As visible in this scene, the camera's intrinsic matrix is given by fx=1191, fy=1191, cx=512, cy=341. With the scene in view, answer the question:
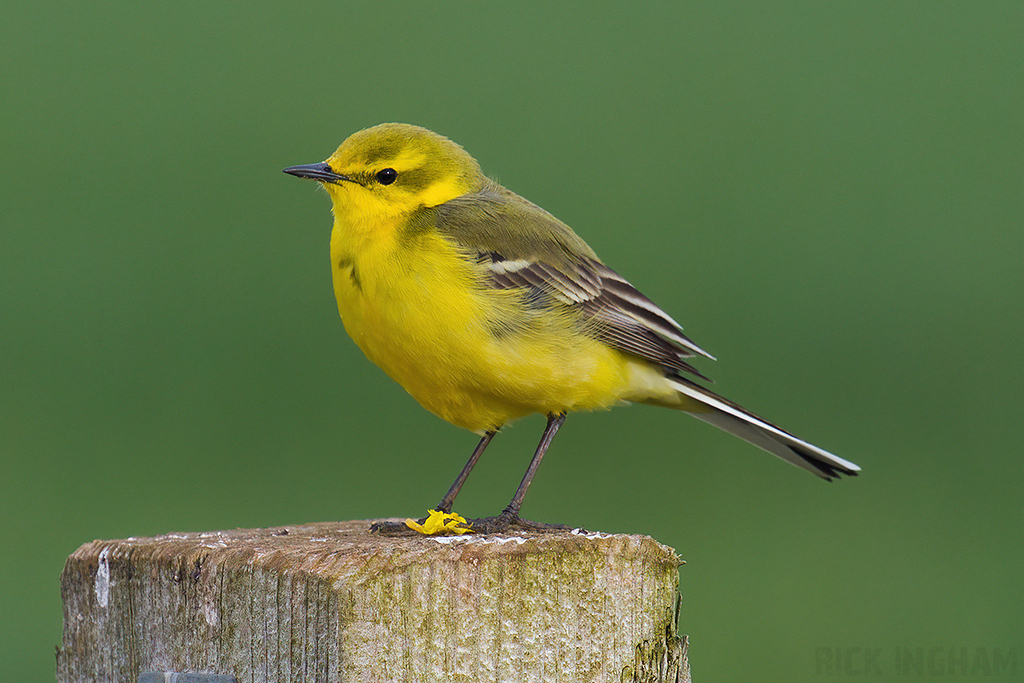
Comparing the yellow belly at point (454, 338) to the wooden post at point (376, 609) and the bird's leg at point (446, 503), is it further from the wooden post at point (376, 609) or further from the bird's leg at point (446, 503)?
the wooden post at point (376, 609)

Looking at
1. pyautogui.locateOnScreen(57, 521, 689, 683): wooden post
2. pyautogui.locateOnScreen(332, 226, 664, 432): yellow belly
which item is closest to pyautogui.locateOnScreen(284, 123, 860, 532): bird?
pyautogui.locateOnScreen(332, 226, 664, 432): yellow belly

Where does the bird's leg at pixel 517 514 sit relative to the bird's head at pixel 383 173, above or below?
below

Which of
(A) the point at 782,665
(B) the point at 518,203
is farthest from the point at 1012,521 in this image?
(B) the point at 518,203

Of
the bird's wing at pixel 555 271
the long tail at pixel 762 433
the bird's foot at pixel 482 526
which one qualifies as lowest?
the bird's foot at pixel 482 526

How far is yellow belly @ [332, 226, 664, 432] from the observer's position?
424cm

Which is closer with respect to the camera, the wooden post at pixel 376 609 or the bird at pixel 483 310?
the wooden post at pixel 376 609

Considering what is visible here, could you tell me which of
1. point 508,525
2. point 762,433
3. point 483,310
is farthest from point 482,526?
point 762,433

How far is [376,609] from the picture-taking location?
2682mm

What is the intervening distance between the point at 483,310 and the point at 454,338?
0.18 meters

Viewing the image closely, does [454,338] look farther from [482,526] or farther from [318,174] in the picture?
[318,174]

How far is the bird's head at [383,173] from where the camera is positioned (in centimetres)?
467

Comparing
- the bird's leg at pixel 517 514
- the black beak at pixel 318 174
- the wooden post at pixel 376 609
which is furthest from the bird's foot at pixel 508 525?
the black beak at pixel 318 174

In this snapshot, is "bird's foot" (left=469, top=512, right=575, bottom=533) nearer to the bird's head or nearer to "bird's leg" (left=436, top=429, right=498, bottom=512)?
"bird's leg" (left=436, top=429, right=498, bottom=512)

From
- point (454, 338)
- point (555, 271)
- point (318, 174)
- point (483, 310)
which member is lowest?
point (454, 338)
